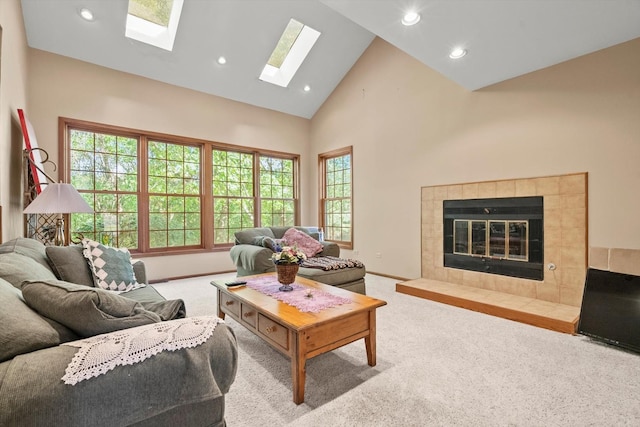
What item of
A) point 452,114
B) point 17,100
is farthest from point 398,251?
point 17,100

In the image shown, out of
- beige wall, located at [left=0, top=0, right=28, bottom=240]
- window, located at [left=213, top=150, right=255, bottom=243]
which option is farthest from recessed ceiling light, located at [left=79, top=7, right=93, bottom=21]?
window, located at [left=213, top=150, right=255, bottom=243]

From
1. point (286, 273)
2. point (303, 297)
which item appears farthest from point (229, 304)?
point (303, 297)

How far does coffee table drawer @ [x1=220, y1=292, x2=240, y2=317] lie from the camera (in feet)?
8.21

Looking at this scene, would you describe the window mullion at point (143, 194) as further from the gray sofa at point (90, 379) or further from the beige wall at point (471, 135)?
the gray sofa at point (90, 379)

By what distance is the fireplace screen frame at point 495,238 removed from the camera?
349 cm

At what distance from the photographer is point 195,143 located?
5191mm

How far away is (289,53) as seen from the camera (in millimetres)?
5371

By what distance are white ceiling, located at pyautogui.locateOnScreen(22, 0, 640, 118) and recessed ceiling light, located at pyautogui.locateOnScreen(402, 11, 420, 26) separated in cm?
5

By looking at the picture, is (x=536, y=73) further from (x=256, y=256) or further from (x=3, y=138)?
(x=3, y=138)

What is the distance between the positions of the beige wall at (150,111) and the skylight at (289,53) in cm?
72

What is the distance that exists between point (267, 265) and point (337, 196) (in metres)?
2.81

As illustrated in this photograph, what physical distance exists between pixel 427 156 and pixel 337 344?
3.46 m

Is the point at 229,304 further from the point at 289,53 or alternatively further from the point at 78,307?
the point at 289,53

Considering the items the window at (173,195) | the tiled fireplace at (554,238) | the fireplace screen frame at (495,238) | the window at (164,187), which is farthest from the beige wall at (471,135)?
the window at (173,195)
